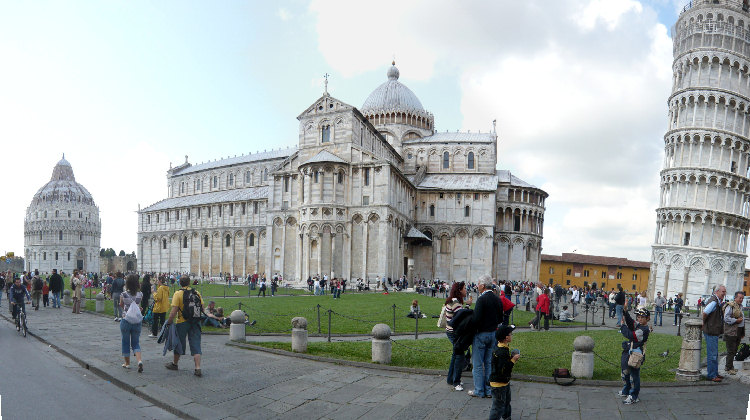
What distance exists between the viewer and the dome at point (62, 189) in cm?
11056

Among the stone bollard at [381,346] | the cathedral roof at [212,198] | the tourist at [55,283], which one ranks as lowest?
the tourist at [55,283]

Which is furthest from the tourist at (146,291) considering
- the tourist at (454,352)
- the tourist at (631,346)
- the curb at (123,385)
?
the tourist at (631,346)

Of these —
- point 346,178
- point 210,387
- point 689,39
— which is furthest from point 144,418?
point 689,39

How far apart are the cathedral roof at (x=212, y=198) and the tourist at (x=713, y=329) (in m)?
52.8

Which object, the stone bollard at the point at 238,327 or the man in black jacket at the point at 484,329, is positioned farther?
the stone bollard at the point at 238,327

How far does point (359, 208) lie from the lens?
137 feet

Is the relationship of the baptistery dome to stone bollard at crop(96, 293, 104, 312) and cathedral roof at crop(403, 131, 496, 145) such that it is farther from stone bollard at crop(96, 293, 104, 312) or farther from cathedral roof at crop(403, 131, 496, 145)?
stone bollard at crop(96, 293, 104, 312)

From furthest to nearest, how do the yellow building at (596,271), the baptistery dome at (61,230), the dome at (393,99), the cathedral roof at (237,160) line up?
1. the baptistery dome at (61,230)
2. the yellow building at (596,271)
3. the cathedral roof at (237,160)
4. the dome at (393,99)

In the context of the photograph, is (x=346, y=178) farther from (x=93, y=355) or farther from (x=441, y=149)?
(x=93, y=355)

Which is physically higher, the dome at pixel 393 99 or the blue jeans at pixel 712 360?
the dome at pixel 393 99

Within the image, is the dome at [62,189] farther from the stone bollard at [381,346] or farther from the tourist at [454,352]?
the tourist at [454,352]

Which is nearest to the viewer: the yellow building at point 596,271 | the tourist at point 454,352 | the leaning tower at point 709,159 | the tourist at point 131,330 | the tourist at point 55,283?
the tourist at point 454,352

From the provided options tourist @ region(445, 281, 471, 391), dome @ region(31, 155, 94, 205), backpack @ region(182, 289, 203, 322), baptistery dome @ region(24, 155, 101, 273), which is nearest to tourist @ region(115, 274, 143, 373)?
backpack @ region(182, 289, 203, 322)

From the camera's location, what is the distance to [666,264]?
4469cm
